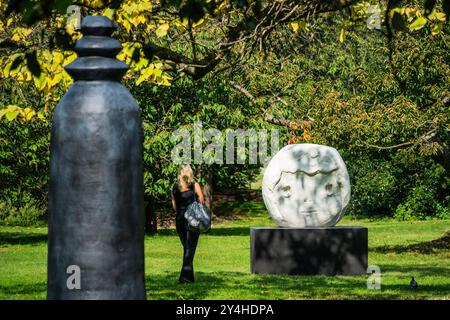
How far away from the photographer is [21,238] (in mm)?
32156

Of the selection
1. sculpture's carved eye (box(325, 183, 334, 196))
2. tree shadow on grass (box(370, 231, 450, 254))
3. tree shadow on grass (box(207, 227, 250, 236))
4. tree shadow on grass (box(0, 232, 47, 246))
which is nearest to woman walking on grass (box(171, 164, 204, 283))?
sculpture's carved eye (box(325, 183, 334, 196))

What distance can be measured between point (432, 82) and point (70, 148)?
1842 cm

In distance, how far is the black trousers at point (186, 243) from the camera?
1522 cm

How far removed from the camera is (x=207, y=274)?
17828 mm

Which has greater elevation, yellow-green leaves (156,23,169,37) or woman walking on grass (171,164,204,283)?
yellow-green leaves (156,23,169,37)

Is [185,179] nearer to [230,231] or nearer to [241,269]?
[241,269]

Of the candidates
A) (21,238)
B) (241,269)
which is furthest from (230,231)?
(241,269)

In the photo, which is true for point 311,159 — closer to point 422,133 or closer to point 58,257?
point 422,133

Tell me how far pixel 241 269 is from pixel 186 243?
4.47 meters

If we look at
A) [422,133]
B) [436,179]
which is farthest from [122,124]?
[436,179]

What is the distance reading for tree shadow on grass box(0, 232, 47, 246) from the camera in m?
30.4

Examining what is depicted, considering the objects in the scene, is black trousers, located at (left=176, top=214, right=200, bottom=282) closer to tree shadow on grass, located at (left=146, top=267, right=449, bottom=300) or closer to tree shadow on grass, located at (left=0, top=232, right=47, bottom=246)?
tree shadow on grass, located at (left=146, top=267, right=449, bottom=300)

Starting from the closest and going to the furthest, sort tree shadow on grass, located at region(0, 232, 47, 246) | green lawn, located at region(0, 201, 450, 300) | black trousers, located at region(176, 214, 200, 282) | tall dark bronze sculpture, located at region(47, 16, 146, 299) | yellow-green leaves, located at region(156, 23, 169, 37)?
tall dark bronze sculpture, located at region(47, 16, 146, 299) < yellow-green leaves, located at region(156, 23, 169, 37) < green lawn, located at region(0, 201, 450, 300) < black trousers, located at region(176, 214, 200, 282) < tree shadow on grass, located at region(0, 232, 47, 246)

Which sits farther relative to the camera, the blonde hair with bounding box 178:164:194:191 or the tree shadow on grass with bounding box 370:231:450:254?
the tree shadow on grass with bounding box 370:231:450:254
